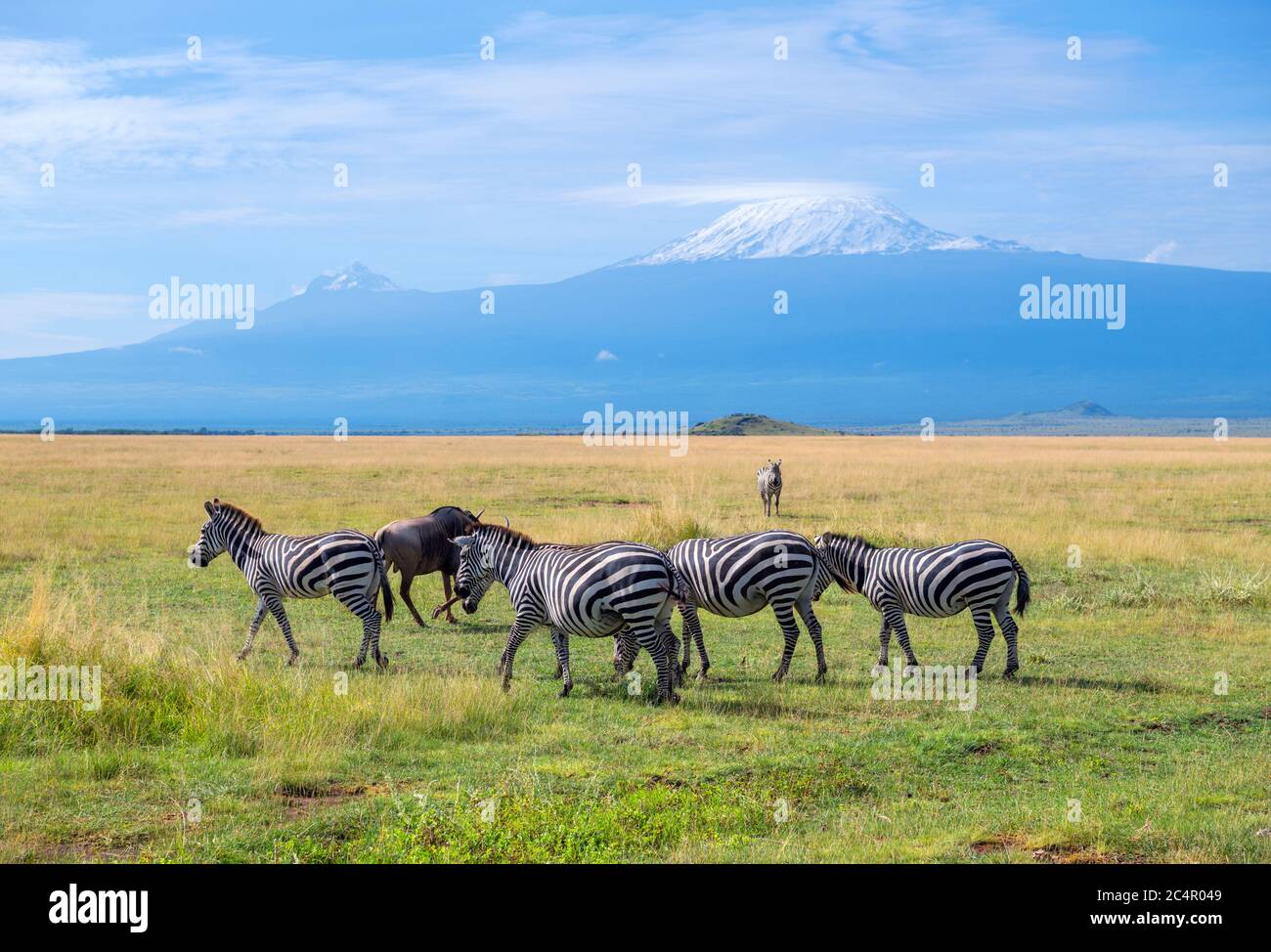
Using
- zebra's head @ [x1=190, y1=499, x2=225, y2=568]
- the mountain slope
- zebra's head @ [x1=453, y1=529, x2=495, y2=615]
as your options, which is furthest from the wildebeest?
the mountain slope

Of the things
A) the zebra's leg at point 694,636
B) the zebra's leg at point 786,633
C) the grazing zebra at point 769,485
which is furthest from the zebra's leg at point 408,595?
the grazing zebra at point 769,485

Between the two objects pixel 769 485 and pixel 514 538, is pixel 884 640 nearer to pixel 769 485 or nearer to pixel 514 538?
pixel 514 538

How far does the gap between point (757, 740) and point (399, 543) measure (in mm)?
7808

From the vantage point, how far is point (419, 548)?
1672cm

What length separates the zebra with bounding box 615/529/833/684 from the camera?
12.6 meters

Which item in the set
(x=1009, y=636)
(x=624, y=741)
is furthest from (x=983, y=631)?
(x=624, y=741)

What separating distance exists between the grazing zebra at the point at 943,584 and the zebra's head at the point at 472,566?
3.99 metres

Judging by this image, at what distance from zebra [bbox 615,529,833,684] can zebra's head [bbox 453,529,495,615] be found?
1619mm

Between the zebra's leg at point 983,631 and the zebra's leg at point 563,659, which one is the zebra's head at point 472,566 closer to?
the zebra's leg at point 563,659

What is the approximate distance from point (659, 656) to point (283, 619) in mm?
4512

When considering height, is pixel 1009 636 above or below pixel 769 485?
below

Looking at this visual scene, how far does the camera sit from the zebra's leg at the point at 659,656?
11.3 metres

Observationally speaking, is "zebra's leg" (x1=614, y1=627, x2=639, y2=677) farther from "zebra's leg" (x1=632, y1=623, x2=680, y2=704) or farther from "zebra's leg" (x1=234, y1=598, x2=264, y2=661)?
"zebra's leg" (x1=234, y1=598, x2=264, y2=661)
